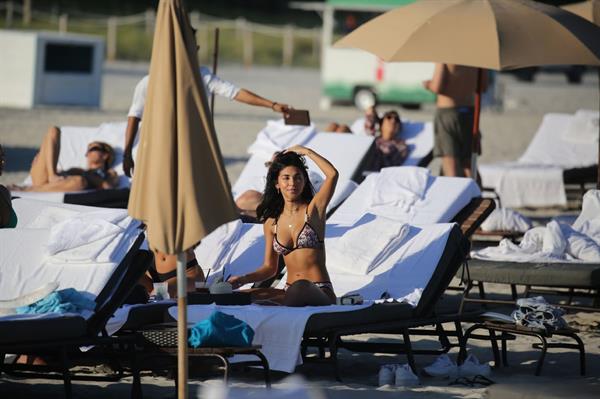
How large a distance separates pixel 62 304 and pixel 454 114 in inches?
242

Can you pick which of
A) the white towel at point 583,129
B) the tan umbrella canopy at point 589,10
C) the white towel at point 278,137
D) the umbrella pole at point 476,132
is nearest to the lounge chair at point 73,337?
the umbrella pole at point 476,132

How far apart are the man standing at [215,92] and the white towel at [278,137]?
145 centimetres

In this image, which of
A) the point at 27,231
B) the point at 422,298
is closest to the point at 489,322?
the point at 422,298

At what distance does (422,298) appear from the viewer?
7305 millimetres

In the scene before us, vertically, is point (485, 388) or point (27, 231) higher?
point (27, 231)

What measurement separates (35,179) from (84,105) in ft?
44.4

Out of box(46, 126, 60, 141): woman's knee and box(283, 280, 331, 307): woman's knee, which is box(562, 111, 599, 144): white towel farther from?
box(283, 280, 331, 307): woman's knee

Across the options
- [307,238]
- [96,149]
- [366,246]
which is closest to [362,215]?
[366,246]

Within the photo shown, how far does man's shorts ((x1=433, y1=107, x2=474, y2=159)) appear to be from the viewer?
1179cm

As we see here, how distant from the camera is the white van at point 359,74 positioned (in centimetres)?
2741

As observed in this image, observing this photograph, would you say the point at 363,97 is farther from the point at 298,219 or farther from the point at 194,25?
the point at 298,219

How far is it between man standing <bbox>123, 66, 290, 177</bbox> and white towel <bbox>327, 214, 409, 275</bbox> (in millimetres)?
1399

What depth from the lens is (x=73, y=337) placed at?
6066mm

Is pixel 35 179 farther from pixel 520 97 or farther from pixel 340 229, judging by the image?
pixel 520 97
